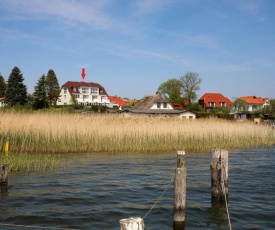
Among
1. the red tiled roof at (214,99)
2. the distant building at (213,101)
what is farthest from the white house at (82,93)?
the red tiled roof at (214,99)

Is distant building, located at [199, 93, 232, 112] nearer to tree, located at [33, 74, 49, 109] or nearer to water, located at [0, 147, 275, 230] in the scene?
tree, located at [33, 74, 49, 109]

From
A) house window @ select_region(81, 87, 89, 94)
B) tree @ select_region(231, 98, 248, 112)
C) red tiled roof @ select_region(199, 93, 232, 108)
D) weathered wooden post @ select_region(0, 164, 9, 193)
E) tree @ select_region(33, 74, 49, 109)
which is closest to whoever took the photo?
weathered wooden post @ select_region(0, 164, 9, 193)

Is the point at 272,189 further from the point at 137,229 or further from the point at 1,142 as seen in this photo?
the point at 1,142

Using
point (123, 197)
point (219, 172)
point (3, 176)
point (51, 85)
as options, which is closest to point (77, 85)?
point (51, 85)

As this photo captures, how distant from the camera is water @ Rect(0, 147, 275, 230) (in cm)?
759

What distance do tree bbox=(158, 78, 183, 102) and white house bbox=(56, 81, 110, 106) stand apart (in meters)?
20.6

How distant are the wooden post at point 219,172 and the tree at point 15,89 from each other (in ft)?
216

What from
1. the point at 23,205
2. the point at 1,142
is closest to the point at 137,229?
the point at 23,205

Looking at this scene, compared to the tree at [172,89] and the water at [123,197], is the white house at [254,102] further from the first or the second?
the water at [123,197]

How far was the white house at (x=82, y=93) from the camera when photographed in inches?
3984

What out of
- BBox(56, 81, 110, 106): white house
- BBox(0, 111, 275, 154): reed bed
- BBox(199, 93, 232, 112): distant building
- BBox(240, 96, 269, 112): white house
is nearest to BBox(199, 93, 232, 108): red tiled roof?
BBox(199, 93, 232, 112): distant building

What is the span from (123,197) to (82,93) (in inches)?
3772

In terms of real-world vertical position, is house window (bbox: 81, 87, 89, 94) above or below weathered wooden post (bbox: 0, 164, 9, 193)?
above

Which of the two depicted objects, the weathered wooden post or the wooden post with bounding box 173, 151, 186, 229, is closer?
the wooden post with bounding box 173, 151, 186, 229
